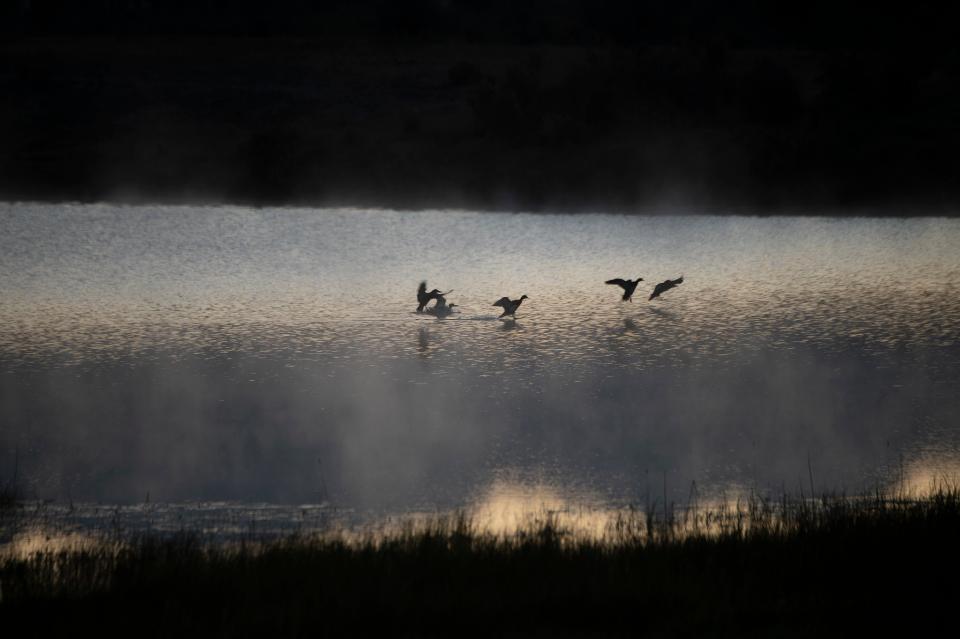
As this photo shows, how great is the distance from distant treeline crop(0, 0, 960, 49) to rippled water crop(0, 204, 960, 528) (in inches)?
778

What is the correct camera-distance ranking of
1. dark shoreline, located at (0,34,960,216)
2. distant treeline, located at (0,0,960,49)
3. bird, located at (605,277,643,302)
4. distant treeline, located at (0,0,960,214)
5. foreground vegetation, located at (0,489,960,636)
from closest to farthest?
foreground vegetation, located at (0,489,960,636), bird, located at (605,277,643,302), dark shoreline, located at (0,34,960,216), distant treeline, located at (0,0,960,214), distant treeline, located at (0,0,960,49)

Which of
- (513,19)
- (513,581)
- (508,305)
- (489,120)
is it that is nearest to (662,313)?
(508,305)

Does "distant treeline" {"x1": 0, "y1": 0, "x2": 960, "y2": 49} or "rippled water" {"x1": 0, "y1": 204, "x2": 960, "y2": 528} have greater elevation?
"distant treeline" {"x1": 0, "y1": 0, "x2": 960, "y2": 49}

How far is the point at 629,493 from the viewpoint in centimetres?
837

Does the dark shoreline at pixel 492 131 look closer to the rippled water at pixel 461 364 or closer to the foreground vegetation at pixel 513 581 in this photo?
the rippled water at pixel 461 364

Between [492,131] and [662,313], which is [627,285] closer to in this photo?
[662,313]

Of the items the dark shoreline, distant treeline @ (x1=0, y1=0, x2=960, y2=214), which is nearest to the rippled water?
the dark shoreline

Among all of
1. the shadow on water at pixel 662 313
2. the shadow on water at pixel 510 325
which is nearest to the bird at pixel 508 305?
the shadow on water at pixel 510 325

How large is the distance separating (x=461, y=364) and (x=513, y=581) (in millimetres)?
6329

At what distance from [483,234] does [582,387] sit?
34.6 ft

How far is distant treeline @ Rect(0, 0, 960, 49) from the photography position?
1564 inches

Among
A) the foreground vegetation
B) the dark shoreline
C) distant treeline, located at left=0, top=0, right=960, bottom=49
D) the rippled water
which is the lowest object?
the foreground vegetation

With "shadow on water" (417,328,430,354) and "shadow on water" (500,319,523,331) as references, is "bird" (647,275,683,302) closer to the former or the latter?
"shadow on water" (500,319,523,331)

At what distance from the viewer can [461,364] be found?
41.3 ft
